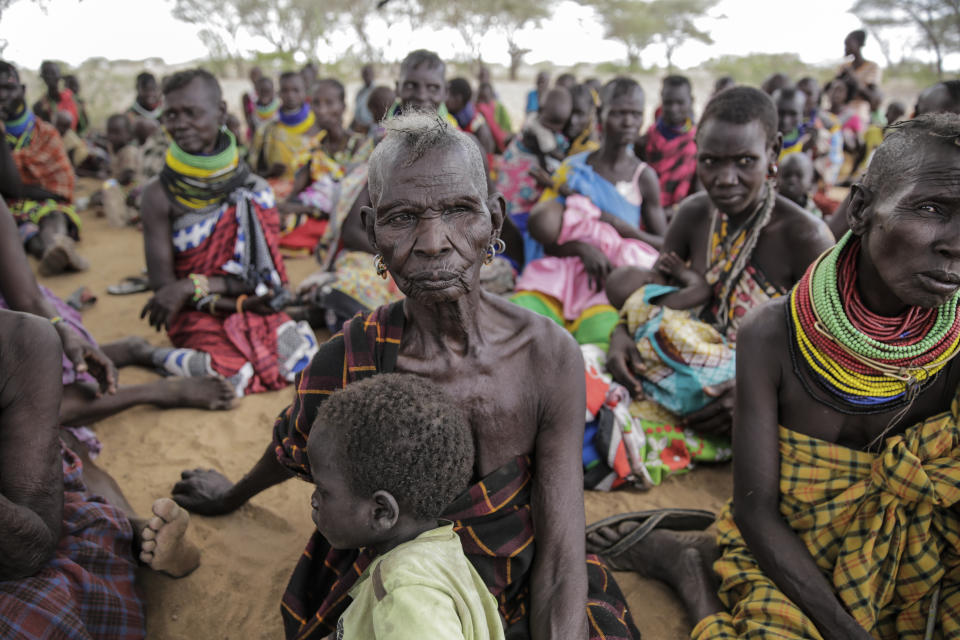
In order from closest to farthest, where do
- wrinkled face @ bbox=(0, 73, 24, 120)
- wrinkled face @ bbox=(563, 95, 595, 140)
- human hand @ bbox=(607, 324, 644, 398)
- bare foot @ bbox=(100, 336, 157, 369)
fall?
human hand @ bbox=(607, 324, 644, 398)
bare foot @ bbox=(100, 336, 157, 369)
wrinkled face @ bbox=(0, 73, 24, 120)
wrinkled face @ bbox=(563, 95, 595, 140)

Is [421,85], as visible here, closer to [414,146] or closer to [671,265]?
[671,265]

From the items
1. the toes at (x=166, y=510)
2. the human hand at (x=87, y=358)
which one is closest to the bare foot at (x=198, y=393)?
the human hand at (x=87, y=358)

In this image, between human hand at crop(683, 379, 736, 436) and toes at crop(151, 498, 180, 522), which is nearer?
toes at crop(151, 498, 180, 522)

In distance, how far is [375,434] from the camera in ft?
4.90

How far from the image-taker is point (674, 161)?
20.9 feet

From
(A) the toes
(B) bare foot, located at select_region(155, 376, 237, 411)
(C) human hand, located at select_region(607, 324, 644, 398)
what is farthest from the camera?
(B) bare foot, located at select_region(155, 376, 237, 411)

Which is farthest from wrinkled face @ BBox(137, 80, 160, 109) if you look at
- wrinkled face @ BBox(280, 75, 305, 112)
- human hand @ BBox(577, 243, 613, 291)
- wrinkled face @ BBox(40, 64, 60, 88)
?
human hand @ BBox(577, 243, 613, 291)

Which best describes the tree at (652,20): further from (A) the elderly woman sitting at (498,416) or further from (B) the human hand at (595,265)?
(A) the elderly woman sitting at (498,416)

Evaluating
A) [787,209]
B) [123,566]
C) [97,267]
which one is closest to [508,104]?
[97,267]

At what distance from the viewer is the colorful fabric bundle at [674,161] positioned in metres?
6.31

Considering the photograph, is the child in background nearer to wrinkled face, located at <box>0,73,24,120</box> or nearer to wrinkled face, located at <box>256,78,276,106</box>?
wrinkled face, located at <box>0,73,24,120</box>

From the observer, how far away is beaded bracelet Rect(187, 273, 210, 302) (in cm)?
394

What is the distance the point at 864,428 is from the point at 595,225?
2.76 metres

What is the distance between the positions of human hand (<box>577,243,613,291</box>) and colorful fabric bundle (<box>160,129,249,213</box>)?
2241mm
